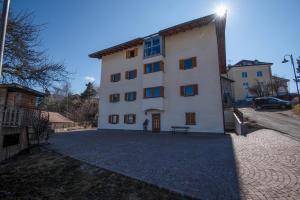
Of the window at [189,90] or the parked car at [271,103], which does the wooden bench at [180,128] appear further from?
the parked car at [271,103]

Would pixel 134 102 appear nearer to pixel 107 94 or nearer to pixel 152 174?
pixel 107 94

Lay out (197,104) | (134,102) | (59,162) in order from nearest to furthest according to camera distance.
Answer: (59,162)
(197,104)
(134,102)

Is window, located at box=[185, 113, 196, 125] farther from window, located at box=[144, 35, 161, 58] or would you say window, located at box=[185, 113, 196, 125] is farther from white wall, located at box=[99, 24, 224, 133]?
window, located at box=[144, 35, 161, 58]

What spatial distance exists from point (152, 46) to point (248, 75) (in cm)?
3612

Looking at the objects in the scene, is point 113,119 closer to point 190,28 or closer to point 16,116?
point 16,116

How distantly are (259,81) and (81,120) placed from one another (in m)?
48.2

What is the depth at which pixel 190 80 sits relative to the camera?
63.7 feet

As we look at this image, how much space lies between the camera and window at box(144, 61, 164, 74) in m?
21.0

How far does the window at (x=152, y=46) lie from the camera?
21891mm

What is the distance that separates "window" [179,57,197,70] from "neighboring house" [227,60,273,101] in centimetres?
3224

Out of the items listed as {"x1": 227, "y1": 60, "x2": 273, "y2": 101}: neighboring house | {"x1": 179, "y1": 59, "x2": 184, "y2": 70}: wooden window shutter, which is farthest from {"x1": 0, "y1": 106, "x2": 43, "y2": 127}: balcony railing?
{"x1": 227, "y1": 60, "x2": 273, "y2": 101}: neighboring house

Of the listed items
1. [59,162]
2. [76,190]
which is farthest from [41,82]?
[76,190]

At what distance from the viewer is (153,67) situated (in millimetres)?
21547

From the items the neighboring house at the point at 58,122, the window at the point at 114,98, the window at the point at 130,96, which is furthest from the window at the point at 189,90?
the neighboring house at the point at 58,122
